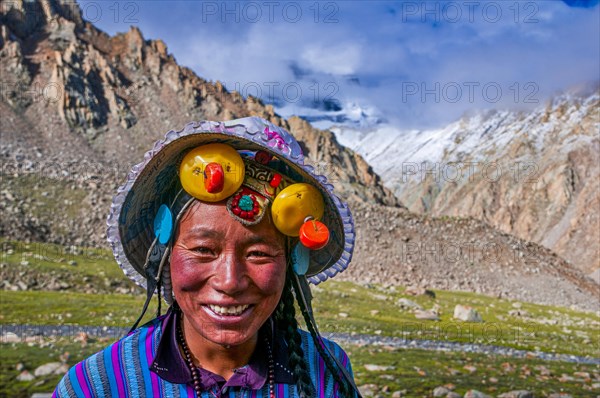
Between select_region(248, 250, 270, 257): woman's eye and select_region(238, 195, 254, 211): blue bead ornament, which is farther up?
select_region(238, 195, 254, 211): blue bead ornament

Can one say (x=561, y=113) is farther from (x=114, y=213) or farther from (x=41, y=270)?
(x=114, y=213)

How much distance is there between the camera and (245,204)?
2.76 metres

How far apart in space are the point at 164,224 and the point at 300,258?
0.77m

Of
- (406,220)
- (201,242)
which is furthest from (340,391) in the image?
(406,220)

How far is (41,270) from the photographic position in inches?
978

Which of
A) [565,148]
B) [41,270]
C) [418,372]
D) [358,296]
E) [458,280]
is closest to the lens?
[418,372]

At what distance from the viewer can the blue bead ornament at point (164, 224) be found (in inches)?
114

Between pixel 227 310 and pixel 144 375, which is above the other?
pixel 227 310

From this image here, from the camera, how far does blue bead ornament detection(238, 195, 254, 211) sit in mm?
2756

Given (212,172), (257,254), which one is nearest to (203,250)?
(257,254)

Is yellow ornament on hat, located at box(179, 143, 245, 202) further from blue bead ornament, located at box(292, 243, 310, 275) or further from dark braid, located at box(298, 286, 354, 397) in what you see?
dark braid, located at box(298, 286, 354, 397)

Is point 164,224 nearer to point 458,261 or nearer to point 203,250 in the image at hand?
point 203,250

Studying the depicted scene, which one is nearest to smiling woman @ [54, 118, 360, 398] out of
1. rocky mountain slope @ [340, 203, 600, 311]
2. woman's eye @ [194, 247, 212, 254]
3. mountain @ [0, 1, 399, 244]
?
woman's eye @ [194, 247, 212, 254]

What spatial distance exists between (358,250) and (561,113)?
154 metres
